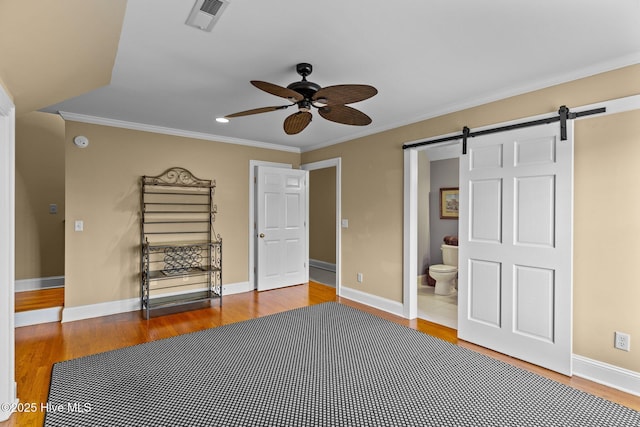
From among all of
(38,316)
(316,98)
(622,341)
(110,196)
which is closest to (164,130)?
(110,196)

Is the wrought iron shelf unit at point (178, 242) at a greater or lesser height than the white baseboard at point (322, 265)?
Result: greater

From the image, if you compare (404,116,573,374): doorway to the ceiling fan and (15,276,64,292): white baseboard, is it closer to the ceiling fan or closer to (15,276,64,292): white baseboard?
the ceiling fan

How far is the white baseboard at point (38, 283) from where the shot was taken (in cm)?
447

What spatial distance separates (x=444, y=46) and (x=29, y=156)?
5485 millimetres

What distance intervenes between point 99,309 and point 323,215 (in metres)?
4.39

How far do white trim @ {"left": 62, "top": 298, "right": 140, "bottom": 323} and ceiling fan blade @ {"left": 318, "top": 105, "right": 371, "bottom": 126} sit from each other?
354cm

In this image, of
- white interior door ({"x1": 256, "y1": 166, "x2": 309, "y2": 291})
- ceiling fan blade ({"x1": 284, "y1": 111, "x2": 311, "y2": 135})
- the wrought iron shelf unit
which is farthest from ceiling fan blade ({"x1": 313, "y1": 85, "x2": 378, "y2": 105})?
white interior door ({"x1": 256, "y1": 166, "x2": 309, "y2": 291})

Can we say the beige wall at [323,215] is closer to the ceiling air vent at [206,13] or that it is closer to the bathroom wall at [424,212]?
the bathroom wall at [424,212]

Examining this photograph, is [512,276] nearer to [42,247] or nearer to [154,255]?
[154,255]

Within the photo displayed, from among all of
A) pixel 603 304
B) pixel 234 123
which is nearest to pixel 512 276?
pixel 603 304

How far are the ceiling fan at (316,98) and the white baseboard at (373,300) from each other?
2486mm

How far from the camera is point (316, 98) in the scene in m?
2.23

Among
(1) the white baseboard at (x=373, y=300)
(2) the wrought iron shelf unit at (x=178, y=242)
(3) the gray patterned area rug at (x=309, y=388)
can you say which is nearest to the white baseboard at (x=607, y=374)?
(3) the gray patterned area rug at (x=309, y=388)

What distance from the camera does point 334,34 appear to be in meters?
2.03
